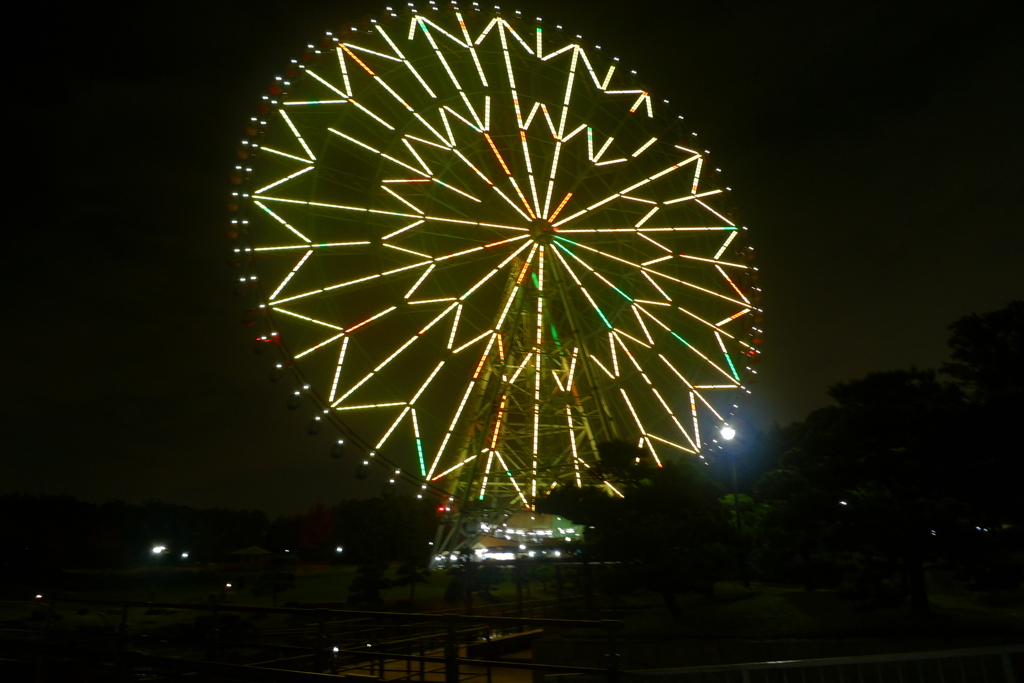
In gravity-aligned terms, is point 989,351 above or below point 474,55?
below

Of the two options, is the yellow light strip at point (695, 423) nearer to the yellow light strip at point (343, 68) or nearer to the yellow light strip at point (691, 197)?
the yellow light strip at point (691, 197)

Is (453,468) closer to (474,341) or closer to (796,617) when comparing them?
(474,341)

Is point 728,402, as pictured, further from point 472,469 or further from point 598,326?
point 472,469

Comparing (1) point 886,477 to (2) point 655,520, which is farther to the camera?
(1) point 886,477

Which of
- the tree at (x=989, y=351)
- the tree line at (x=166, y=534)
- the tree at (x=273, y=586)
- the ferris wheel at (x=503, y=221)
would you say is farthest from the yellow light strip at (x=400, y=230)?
the tree line at (x=166, y=534)

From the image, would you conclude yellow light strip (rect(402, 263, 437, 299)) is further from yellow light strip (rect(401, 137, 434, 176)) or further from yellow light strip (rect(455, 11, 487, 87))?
yellow light strip (rect(455, 11, 487, 87))

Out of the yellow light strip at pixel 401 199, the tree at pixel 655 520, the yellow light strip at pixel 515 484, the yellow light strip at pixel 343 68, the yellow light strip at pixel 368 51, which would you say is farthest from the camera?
the yellow light strip at pixel 515 484

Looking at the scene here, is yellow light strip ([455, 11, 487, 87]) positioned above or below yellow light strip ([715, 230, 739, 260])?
above

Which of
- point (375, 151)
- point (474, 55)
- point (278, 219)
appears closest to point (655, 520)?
point (375, 151)

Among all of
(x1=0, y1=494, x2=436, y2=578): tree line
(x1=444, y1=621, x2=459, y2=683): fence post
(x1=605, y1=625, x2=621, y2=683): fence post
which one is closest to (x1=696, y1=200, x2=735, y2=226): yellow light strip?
(x1=444, y1=621, x2=459, y2=683): fence post

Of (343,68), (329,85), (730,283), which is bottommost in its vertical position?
(730,283)

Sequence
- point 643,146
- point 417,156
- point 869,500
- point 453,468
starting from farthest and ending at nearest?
1. point 643,146
2. point 453,468
3. point 417,156
4. point 869,500

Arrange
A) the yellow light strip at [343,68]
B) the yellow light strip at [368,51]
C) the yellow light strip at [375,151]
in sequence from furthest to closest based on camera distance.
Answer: the yellow light strip at [368,51] < the yellow light strip at [343,68] < the yellow light strip at [375,151]

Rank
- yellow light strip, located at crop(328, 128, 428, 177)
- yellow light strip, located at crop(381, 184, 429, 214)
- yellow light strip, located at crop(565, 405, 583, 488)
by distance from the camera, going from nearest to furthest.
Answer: yellow light strip, located at crop(328, 128, 428, 177)
yellow light strip, located at crop(381, 184, 429, 214)
yellow light strip, located at crop(565, 405, 583, 488)
